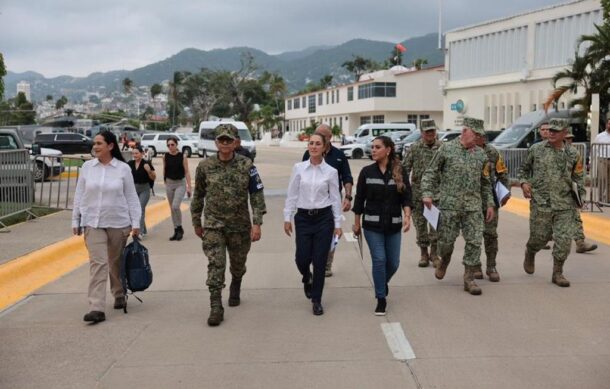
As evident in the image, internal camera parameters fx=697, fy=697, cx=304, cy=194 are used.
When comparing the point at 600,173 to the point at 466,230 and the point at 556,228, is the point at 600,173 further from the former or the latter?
the point at 466,230

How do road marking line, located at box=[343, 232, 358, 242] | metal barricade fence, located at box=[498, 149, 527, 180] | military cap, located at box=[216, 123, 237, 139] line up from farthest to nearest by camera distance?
metal barricade fence, located at box=[498, 149, 527, 180]
road marking line, located at box=[343, 232, 358, 242]
military cap, located at box=[216, 123, 237, 139]

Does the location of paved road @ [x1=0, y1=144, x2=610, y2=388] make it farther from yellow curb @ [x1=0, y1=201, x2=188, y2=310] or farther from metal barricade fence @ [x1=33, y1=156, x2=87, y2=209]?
metal barricade fence @ [x1=33, y1=156, x2=87, y2=209]

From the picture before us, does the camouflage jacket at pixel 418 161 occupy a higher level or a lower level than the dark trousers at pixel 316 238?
higher

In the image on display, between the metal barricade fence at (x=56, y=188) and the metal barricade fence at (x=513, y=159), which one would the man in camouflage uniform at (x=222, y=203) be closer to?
the metal barricade fence at (x=56, y=188)

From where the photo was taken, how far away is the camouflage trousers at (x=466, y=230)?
7.27m

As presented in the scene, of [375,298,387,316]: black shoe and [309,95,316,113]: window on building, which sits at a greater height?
[309,95,316,113]: window on building

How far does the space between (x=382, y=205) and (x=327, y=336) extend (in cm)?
140

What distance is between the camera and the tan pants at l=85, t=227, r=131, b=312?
255 inches

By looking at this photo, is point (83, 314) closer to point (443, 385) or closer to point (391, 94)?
point (443, 385)

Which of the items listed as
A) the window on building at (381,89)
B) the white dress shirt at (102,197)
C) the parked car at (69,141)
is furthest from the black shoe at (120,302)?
the window on building at (381,89)

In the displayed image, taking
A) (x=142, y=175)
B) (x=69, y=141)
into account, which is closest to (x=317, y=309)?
(x=142, y=175)

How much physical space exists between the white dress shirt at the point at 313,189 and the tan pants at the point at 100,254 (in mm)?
1650

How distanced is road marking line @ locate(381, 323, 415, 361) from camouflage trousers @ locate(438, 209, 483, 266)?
150 cm

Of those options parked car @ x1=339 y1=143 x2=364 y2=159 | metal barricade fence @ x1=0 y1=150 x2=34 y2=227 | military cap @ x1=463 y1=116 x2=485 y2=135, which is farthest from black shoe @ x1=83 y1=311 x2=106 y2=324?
parked car @ x1=339 y1=143 x2=364 y2=159
